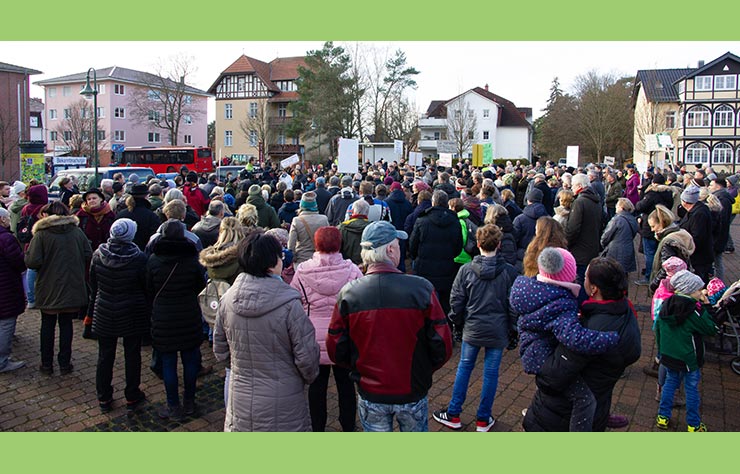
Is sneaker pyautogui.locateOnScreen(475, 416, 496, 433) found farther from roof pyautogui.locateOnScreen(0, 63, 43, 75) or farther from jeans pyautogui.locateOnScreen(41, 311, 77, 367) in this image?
roof pyautogui.locateOnScreen(0, 63, 43, 75)

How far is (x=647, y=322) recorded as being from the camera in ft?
26.6

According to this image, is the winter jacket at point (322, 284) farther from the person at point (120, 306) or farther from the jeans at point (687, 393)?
the jeans at point (687, 393)

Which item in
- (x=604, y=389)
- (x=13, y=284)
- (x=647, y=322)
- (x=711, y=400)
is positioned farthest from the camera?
(x=647, y=322)

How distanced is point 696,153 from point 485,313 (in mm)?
Result: 61749

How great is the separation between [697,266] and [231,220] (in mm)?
6557

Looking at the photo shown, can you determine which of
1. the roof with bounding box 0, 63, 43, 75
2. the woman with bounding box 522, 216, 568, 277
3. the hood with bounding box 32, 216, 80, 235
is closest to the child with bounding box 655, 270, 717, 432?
the woman with bounding box 522, 216, 568, 277

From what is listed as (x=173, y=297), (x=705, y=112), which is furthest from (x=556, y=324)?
(x=705, y=112)

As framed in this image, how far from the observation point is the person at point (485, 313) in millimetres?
4746

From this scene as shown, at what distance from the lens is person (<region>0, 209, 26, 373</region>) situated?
6.07 metres

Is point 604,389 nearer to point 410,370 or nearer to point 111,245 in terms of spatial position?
point 410,370

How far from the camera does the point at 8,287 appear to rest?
618 cm

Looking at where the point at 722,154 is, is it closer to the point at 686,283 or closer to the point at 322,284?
the point at 686,283

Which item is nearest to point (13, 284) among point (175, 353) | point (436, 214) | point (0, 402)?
point (0, 402)

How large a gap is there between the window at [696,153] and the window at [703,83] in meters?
5.68
